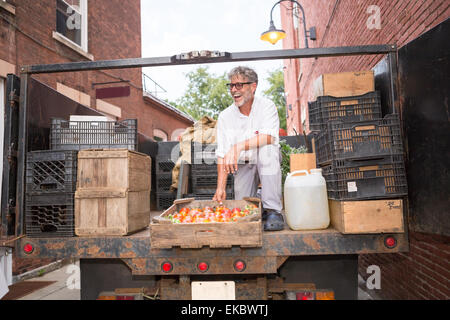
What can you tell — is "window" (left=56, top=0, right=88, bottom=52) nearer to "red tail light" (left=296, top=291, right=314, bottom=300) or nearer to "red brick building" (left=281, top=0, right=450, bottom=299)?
"red brick building" (left=281, top=0, right=450, bottom=299)

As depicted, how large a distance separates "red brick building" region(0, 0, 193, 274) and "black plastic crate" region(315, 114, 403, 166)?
6.31 metres

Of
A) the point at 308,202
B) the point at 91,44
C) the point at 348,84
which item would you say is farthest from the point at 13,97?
the point at 91,44

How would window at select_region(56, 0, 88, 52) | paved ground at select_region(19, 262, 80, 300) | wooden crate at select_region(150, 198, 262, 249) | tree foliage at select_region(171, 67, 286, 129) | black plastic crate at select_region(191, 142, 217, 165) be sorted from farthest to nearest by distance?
tree foliage at select_region(171, 67, 286, 129) → window at select_region(56, 0, 88, 52) → paved ground at select_region(19, 262, 80, 300) → black plastic crate at select_region(191, 142, 217, 165) → wooden crate at select_region(150, 198, 262, 249)

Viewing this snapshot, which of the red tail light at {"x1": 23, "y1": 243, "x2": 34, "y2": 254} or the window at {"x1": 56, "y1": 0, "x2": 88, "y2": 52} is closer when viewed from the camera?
the red tail light at {"x1": 23, "y1": 243, "x2": 34, "y2": 254}

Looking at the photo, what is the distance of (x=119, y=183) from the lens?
266 cm

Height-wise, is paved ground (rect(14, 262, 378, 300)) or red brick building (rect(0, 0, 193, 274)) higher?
red brick building (rect(0, 0, 193, 274))

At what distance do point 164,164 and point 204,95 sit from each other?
3502 centimetres

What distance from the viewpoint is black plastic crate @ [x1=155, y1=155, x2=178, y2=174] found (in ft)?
17.3

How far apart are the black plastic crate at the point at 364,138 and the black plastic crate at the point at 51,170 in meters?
2.18

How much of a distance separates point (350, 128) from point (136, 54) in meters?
11.5

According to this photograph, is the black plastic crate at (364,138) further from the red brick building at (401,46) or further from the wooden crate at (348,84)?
the wooden crate at (348,84)

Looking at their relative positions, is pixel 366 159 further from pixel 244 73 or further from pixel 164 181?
pixel 164 181

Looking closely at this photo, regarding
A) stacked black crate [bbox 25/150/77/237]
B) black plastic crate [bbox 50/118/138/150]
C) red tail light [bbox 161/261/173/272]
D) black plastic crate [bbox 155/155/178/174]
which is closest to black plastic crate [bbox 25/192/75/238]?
stacked black crate [bbox 25/150/77/237]
